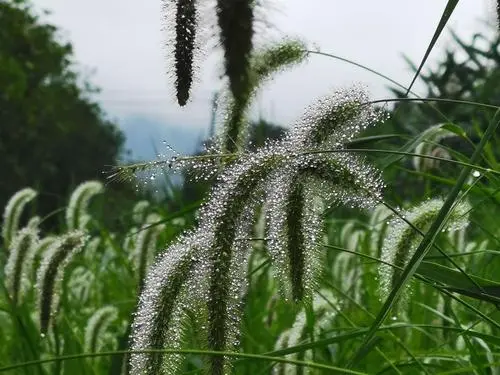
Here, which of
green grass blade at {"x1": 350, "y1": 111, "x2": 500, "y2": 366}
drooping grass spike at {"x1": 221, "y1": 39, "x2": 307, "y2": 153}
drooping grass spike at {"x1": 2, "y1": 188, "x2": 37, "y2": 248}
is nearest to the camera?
green grass blade at {"x1": 350, "y1": 111, "x2": 500, "y2": 366}

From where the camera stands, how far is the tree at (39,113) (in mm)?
27078

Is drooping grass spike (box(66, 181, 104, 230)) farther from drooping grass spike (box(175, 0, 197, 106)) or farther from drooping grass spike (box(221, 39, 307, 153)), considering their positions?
drooping grass spike (box(175, 0, 197, 106))

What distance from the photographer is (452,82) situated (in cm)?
914

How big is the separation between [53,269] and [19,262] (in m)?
0.40

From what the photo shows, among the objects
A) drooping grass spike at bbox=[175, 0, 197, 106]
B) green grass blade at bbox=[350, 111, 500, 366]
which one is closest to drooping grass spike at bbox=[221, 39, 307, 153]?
drooping grass spike at bbox=[175, 0, 197, 106]

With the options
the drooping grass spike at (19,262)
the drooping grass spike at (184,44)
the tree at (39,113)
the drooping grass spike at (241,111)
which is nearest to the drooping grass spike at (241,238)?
the drooping grass spike at (184,44)

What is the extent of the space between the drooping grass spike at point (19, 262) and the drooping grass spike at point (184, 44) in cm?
163

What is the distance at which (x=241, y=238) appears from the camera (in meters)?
1.48

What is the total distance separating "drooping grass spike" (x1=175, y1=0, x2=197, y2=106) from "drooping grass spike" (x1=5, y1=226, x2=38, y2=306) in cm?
163

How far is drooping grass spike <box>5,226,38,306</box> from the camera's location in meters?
2.95

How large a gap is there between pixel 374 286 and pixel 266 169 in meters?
2.66

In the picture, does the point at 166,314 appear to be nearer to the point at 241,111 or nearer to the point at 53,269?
the point at 241,111

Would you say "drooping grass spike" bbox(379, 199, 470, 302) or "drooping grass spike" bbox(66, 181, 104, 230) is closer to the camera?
"drooping grass spike" bbox(379, 199, 470, 302)

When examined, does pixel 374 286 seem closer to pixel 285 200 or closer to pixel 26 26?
pixel 285 200
